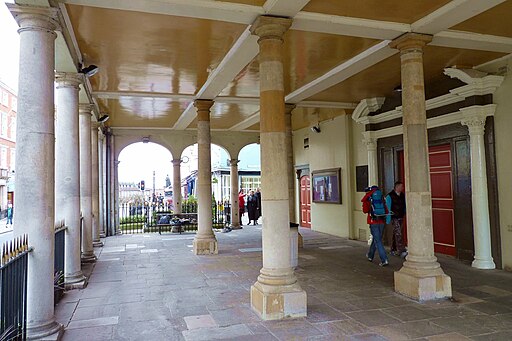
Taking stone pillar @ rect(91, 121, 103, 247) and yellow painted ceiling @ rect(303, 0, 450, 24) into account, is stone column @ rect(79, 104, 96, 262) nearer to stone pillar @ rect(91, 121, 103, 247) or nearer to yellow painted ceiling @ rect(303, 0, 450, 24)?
stone pillar @ rect(91, 121, 103, 247)

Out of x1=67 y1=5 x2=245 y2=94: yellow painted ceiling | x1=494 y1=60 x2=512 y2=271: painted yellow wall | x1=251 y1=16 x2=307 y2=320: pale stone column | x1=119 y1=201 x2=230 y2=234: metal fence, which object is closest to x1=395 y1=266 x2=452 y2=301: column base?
x1=251 y1=16 x2=307 y2=320: pale stone column

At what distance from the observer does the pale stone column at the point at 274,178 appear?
193 inches

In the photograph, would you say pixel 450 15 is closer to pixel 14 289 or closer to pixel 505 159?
pixel 505 159

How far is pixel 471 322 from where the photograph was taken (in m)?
4.54

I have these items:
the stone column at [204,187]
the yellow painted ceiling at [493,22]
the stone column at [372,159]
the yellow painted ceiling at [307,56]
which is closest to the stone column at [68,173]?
the yellow painted ceiling at [307,56]

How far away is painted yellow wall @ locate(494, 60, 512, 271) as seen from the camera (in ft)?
23.4

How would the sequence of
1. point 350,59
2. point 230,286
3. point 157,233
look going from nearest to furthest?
point 230,286, point 350,59, point 157,233

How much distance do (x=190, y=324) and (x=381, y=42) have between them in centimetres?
494

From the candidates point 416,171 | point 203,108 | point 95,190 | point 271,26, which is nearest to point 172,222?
point 95,190

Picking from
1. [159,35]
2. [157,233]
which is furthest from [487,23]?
[157,233]

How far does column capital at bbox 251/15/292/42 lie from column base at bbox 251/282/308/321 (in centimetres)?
315

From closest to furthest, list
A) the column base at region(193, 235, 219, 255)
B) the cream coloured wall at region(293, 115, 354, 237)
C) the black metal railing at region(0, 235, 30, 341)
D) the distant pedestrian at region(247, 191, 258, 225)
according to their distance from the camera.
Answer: the black metal railing at region(0, 235, 30, 341) < the column base at region(193, 235, 219, 255) < the cream coloured wall at region(293, 115, 354, 237) < the distant pedestrian at region(247, 191, 258, 225)

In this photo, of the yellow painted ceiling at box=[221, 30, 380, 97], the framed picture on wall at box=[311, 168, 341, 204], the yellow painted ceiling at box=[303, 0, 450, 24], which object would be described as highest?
the yellow painted ceiling at box=[221, 30, 380, 97]

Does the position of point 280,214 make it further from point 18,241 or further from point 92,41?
point 92,41
